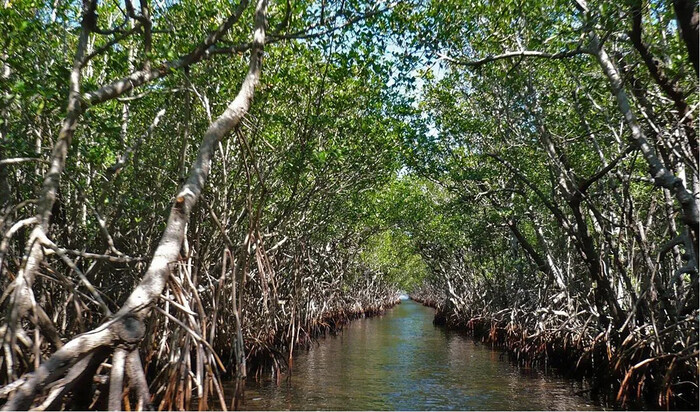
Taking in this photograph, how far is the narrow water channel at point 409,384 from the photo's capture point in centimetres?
892

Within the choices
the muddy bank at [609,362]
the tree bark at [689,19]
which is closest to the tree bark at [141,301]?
the tree bark at [689,19]

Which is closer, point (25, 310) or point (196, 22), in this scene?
point (25, 310)

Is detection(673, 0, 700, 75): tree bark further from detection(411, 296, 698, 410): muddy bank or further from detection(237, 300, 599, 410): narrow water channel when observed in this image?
detection(237, 300, 599, 410): narrow water channel

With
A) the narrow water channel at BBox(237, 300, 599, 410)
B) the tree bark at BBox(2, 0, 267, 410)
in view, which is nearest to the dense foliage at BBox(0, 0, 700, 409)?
the tree bark at BBox(2, 0, 267, 410)

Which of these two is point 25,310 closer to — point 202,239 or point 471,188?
point 202,239

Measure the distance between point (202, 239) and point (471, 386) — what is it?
6442 millimetres

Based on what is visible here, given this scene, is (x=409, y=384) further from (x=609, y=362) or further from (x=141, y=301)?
(x=141, y=301)

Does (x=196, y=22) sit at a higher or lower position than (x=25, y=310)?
higher

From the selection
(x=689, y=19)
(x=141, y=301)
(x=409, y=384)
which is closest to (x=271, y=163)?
(x=409, y=384)

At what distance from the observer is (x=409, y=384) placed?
35.8 feet

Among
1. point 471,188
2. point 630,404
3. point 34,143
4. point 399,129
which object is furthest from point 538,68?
point 34,143

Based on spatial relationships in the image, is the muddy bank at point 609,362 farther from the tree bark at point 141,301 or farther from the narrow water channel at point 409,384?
the tree bark at point 141,301

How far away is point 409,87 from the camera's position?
339 inches

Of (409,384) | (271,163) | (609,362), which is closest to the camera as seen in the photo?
(609,362)
